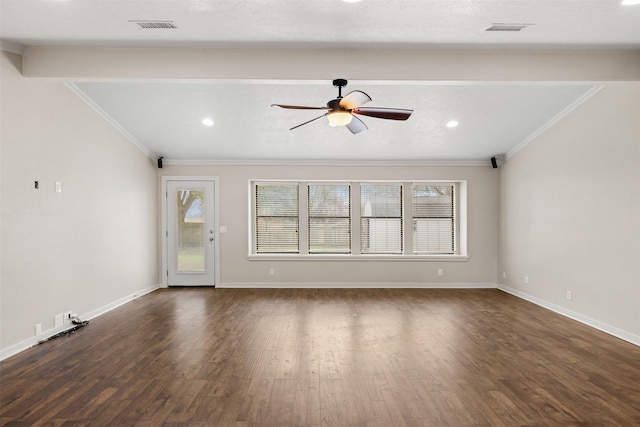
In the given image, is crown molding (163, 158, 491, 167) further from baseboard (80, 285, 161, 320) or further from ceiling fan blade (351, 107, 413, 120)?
ceiling fan blade (351, 107, 413, 120)

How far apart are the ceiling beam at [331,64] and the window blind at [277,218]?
386 centimetres

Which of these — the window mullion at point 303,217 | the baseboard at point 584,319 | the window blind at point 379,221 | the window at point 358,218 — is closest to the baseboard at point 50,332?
the window at point 358,218

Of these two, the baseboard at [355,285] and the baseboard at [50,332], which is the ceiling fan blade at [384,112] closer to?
the baseboard at [50,332]

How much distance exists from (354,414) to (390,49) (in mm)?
3219

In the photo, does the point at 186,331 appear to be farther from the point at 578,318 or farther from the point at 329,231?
the point at 578,318

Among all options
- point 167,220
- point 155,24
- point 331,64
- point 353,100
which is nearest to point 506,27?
point 353,100

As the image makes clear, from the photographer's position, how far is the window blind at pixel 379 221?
7.32 meters

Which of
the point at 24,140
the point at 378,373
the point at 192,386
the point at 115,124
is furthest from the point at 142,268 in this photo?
the point at 378,373

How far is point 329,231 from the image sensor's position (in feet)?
24.1

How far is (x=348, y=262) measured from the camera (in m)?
7.12

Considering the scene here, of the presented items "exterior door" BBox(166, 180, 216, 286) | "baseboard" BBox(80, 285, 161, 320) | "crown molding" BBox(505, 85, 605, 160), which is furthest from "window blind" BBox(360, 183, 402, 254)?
"baseboard" BBox(80, 285, 161, 320)

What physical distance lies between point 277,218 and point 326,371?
4.50 metres

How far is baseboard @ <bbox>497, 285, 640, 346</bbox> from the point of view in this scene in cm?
393

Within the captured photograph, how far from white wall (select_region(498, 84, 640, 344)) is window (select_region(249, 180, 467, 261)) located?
1.49 metres
